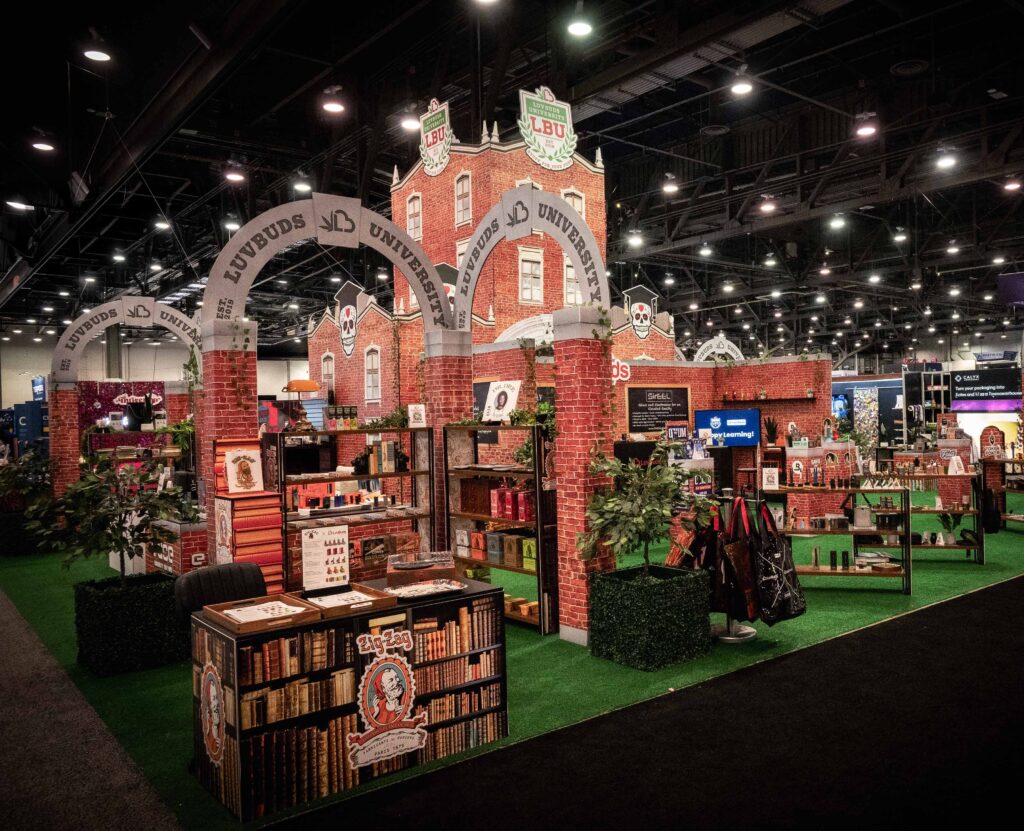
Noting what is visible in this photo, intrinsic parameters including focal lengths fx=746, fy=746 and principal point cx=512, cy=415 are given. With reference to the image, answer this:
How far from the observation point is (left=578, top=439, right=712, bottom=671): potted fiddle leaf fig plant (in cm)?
567

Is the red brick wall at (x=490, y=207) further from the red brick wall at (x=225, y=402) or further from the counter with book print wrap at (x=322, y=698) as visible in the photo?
the counter with book print wrap at (x=322, y=698)

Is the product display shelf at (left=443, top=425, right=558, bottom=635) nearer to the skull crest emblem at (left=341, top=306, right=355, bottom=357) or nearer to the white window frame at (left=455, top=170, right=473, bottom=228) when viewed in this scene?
the white window frame at (left=455, top=170, right=473, bottom=228)

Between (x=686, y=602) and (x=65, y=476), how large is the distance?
1103cm

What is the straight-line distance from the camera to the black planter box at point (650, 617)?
5652mm

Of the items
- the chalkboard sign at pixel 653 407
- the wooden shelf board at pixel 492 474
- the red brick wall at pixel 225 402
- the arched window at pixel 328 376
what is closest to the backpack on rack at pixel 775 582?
the wooden shelf board at pixel 492 474

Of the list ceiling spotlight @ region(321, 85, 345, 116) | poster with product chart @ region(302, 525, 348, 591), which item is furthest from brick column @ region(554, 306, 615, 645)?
ceiling spotlight @ region(321, 85, 345, 116)

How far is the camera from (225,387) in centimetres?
682

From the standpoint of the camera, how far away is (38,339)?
29047 millimetres

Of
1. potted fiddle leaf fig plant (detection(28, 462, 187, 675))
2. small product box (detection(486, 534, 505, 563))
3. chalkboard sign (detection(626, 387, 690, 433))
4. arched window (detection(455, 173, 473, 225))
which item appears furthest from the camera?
arched window (detection(455, 173, 473, 225))

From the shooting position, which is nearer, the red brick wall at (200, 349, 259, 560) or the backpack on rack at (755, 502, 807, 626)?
the backpack on rack at (755, 502, 807, 626)

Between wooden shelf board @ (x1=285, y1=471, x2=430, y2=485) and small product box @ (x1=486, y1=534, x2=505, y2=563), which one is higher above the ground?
wooden shelf board @ (x1=285, y1=471, x2=430, y2=485)

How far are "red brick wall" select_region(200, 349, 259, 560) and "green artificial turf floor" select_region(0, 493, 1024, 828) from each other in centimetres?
159

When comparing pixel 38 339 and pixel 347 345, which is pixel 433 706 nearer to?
pixel 347 345

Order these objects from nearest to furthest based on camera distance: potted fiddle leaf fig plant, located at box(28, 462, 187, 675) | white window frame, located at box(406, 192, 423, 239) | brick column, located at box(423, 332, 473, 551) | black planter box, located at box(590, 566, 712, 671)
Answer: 1. black planter box, located at box(590, 566, 712, 671)
2. potted fiddle leaf fig plant, located at box(28, 462, 187, 675)
3. brick column, located at box(423, 332, 473, 551)
4. white window frame, located at box(406, 192, 423, 239)
